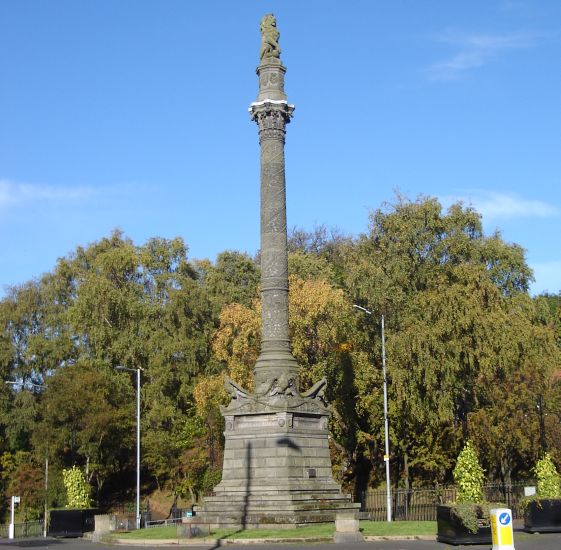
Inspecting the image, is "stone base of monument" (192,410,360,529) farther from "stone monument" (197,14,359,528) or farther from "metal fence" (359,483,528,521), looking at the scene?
"metal fence" (359,483,528,521)

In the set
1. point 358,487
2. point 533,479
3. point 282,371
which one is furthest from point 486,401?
point 282,371

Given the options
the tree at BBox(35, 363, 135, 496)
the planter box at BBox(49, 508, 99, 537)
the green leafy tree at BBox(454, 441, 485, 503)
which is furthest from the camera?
the tree at BBox(35, 363, 135, 496)

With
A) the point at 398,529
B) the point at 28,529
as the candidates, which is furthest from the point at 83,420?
the point at 398,529

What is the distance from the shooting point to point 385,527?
90.3 feet

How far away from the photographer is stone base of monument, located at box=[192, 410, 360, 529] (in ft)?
93.7

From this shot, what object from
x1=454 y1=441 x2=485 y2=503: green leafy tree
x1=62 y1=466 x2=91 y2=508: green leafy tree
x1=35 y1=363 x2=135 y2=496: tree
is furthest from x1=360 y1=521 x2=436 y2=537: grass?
x1=35 y1=363 x2=135 y2=496: tree

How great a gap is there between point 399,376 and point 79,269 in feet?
107

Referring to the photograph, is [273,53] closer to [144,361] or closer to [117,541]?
[117,541]

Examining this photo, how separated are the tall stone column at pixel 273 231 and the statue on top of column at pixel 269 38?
12.0 inches

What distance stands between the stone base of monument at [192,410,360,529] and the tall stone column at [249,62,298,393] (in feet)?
4.82

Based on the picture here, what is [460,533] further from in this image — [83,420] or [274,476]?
[83,420]

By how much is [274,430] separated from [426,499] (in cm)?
1267

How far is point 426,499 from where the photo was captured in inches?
1554

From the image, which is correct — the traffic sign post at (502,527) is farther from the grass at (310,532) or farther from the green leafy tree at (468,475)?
the green leafy tree at (468,475)
